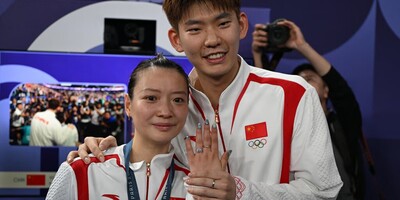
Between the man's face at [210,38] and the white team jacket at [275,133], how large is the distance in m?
0.09

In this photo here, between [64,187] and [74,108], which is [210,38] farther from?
[74,108]

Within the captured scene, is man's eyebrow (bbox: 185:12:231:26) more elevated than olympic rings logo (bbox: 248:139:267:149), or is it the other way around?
man's eyebrow (bbox: 185:12:231:26)

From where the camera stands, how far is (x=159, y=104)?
166cm

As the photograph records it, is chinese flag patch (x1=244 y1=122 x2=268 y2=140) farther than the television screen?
No

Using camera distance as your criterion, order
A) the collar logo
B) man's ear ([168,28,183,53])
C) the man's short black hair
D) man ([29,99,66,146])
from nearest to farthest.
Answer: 1. the collar logo
2. man's ear ([168,28,183,53])
3. man ([29,99,66,146])
4. the man's short black hair

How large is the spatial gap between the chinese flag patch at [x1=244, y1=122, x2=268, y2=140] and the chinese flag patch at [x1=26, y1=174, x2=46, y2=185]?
1715 mm

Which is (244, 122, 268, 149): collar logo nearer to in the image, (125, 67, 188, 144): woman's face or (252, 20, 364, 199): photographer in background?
(125, 67, 188, 144): woman's face

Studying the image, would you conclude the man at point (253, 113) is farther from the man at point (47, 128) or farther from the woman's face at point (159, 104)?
the man at point (47, 128)

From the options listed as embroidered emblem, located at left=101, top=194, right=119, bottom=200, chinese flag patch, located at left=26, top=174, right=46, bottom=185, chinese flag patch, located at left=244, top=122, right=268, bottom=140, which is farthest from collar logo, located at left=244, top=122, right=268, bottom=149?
chinese flag patch, located at left=26, top=174, right=46, bottom=185

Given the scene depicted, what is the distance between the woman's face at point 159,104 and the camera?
165cm

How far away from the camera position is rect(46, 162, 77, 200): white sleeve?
5.24 ft

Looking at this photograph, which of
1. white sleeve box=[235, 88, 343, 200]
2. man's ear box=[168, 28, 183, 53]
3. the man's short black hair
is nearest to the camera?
white sleeve box=[235, 88, 343, 200]

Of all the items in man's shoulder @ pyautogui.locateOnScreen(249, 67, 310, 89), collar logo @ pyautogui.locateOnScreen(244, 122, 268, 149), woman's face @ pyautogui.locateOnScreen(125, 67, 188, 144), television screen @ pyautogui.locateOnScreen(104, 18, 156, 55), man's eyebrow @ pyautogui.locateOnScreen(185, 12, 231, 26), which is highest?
television screen @ pyautogui.locateOnScreen(104, 18, 156, 55)

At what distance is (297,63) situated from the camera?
3441 mm
